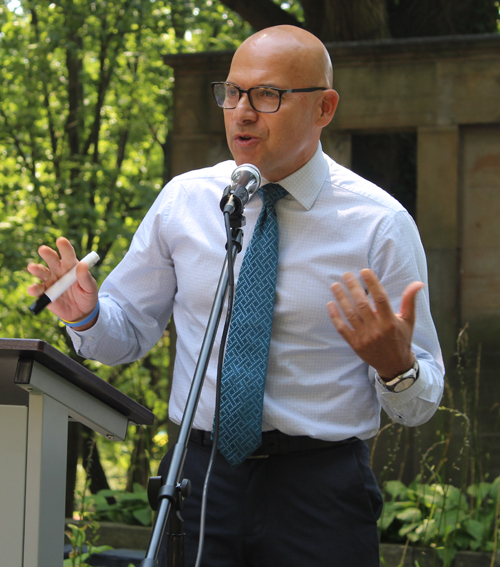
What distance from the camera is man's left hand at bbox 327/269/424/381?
1.56 metres

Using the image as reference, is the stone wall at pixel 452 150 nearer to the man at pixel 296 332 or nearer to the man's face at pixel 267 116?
the man at pixel 296 332

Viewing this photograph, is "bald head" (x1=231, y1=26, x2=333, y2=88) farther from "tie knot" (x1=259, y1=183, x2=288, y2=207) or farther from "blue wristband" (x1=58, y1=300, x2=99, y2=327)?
"blue wristband" (x1=58, y1=300, x2=99, y2=327)

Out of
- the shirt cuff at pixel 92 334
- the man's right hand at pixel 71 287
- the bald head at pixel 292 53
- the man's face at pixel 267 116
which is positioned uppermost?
the bald head at pixel 292 53

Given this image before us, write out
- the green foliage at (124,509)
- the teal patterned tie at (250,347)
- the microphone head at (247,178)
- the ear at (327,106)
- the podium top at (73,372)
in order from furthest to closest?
the green foliage at (124,509)
the ear at (327,106)
the teal patterned tie at (250,347)
the microphone head at (247,178)
the podium top at (73,372)

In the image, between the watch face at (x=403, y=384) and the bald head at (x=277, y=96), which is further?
the bald head at (x=277, y=96)

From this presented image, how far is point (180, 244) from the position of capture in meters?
2.15

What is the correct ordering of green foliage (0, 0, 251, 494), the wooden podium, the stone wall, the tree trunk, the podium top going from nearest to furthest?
the podium top, the wooden podium, the stone wall, the tree trunk, green foliage (0, 0, 251, 494)

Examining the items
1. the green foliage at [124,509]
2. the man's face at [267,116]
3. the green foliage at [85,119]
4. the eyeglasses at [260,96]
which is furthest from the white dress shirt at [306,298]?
the green foliage at [85,119]

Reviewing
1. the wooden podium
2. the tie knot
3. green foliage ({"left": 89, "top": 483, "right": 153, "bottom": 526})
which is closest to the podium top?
the wooden podium

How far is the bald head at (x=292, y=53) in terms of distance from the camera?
2004mm

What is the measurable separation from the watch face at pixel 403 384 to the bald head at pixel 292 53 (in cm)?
87

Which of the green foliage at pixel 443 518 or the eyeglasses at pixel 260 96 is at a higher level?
the eyeglasses at pixel 260 96

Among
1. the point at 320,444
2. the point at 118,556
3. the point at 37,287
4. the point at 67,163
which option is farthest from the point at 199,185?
the point at 67,163

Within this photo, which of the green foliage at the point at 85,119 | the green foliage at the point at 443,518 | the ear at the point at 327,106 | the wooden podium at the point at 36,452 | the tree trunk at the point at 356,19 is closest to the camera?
the wooden podium at the point at 36,452
